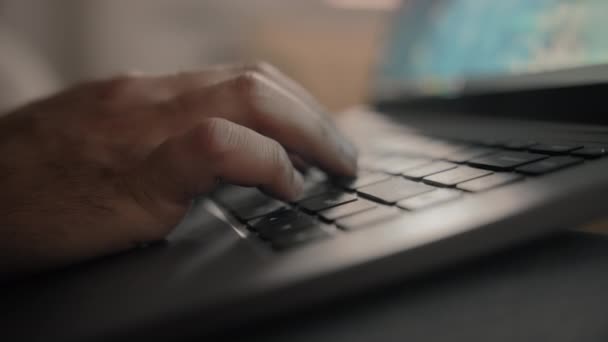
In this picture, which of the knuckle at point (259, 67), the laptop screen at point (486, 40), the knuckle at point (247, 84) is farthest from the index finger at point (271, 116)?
the laptop screen at point (486, 40)

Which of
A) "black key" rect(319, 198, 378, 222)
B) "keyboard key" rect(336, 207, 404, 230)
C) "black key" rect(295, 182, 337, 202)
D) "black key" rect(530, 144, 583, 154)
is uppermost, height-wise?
"black key" rect(530, 144, 583, 154)

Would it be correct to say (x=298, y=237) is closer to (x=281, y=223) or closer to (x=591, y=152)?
(x=281, y=223)

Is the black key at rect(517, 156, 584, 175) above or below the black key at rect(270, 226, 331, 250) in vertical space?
above

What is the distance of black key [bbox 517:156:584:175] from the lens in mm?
300

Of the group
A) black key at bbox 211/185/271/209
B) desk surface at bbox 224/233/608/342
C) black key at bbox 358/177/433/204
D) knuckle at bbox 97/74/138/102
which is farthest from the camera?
knuckle at bbox 97/74/138/102

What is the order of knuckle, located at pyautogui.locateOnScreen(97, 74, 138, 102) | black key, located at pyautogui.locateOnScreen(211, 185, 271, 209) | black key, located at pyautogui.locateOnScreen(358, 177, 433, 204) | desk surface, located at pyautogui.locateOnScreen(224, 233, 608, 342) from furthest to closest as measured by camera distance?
1. knuckle, located at pyautogui.locateOnScreen(97, 74, 138, 102)
2. black key, located at pyautogui.locateOnScreen(211, 185, 271, 209)
3. black key, located at pyautogui.locateOnScreen(358, 177, 433, 204)
4. desk surface, located at pyautogui.locateOnScreen(224, 233, 608, 342)

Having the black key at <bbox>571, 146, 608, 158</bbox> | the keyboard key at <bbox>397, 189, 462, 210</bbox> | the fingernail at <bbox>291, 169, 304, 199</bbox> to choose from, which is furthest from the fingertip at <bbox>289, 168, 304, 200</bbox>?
the black key at <bbox>571, 146, 608, 158</bbox>

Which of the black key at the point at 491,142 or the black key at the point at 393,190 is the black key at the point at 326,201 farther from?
the black key at the point at 491,142

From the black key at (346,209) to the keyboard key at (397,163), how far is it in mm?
83

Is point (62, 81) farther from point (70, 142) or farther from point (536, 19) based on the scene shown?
point (536, 19)

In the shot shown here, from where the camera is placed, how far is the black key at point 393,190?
32 centimetres

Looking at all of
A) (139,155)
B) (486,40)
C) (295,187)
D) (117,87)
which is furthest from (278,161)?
(486,40)

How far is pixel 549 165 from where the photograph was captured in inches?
12.1

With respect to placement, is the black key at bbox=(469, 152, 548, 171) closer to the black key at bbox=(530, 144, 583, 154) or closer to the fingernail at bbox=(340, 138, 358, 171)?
the black key at bbox=(530, 144, 583, 154)
